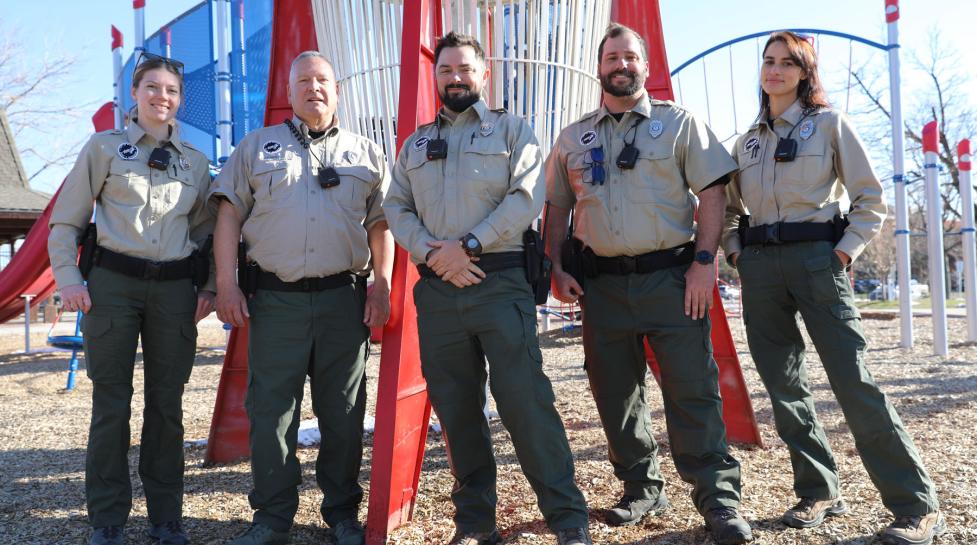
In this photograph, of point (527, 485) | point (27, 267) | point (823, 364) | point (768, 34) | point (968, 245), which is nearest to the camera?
point (823, 364)

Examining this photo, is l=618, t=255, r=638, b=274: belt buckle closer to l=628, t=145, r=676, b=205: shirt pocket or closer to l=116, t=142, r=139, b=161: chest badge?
l=628, t=145, r=676, b=205: shirt pocket

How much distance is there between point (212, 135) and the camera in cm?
830

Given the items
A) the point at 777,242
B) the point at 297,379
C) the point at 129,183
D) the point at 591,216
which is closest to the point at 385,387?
the point at 297,379

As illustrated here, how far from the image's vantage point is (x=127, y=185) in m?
2.94

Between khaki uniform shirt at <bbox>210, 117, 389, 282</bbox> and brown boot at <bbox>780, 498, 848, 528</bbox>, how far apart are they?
6.88 ft

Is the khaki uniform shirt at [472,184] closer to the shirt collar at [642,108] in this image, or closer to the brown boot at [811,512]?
the shirt collar at [642,108]

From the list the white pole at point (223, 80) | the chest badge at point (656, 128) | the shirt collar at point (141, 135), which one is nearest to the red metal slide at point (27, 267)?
the white pole at point (223, 80)

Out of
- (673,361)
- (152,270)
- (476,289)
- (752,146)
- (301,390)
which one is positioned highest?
(752,146)

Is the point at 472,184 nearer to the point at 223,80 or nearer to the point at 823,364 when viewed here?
the point at 823,364

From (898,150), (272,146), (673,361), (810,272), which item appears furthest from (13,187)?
(810,272)

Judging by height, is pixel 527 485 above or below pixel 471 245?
below

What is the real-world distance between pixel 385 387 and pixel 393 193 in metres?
0.82

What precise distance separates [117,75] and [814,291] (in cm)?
955

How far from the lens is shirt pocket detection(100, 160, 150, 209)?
2.94 m
